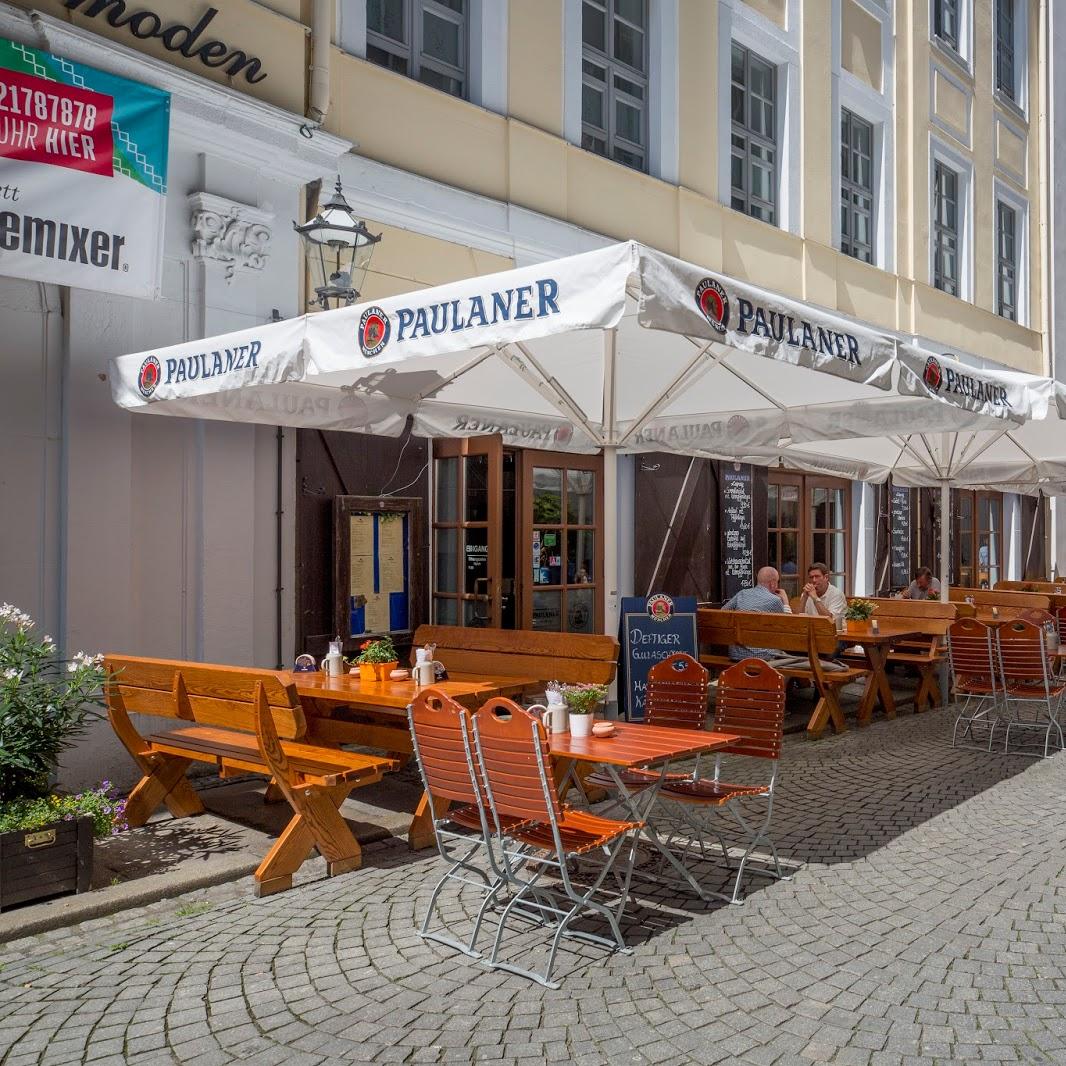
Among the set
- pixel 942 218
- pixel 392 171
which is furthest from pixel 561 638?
pixel 942 218

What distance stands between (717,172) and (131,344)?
756 centimetres

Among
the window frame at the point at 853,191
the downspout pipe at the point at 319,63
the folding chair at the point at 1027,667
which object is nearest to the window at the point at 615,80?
the downspout pipe at the point at 319,63

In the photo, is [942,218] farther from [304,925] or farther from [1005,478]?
[304,925]

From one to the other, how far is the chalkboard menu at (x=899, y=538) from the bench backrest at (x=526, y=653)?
10072mm

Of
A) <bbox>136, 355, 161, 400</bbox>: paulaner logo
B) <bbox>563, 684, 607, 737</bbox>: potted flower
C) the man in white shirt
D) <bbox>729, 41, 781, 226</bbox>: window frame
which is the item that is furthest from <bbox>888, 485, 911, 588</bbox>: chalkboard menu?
<bbox>136, 355, 161, 400</bbox>: paulaner logo

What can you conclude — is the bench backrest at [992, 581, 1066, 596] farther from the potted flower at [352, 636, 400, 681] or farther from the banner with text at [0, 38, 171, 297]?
the banner with text at [0, 38, 171, 297]

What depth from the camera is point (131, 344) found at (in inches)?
275

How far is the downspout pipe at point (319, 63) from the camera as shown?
802cm

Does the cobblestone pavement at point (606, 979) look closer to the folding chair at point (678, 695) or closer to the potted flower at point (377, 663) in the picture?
the folding chair at point (678, 695)

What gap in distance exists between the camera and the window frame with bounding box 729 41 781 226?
500 inches

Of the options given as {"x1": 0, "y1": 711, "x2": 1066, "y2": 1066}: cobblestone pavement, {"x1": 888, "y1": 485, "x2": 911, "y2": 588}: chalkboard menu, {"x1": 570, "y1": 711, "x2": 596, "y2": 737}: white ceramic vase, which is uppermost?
{"x1": 888, "y1": 485, "x2": 911, "y2": 588}: chalkboard menu

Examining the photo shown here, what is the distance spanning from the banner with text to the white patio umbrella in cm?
67

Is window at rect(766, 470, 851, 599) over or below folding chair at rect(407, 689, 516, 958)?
over

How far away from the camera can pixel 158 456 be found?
7.13 metres
